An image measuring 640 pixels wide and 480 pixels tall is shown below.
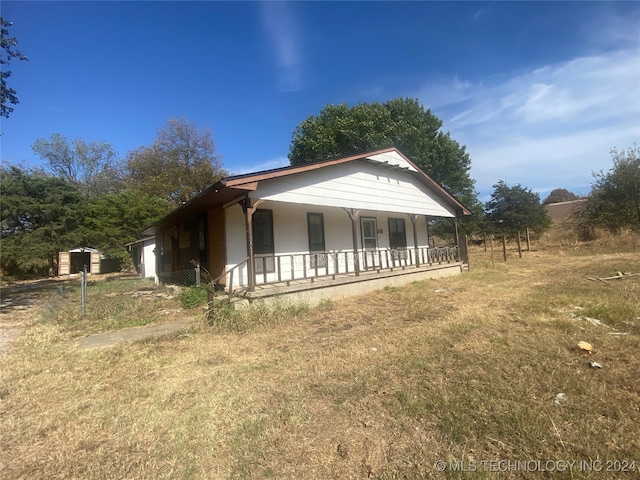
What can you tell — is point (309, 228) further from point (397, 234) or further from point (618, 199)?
point (618, 199)

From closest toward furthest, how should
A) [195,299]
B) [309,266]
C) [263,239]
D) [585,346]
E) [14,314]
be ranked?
1. [585,346]
2. [195,299]
3. [14,314]
4. [263,239]
5. [309,266]

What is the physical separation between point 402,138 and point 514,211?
8.79 meters

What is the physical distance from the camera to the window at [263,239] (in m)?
9.03

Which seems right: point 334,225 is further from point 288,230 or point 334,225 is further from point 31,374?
point 31,374

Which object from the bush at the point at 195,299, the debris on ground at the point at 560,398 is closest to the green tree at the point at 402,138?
the bush at the point at 195,299

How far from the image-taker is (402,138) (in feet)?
72.2

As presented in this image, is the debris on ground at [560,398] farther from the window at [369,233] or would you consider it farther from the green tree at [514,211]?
the green tree at [514,211]

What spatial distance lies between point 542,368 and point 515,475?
6.11 ft

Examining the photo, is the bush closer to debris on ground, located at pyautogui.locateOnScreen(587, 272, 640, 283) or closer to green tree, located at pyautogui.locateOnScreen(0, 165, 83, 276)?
debris on ground, located at pyautogui.locateOnScreen(587, 272, 640, 283)

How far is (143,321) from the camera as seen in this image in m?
7.12

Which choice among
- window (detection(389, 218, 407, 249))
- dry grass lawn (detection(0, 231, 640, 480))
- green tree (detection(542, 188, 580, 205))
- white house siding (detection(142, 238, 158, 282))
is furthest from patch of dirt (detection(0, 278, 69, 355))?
green tree (detection(542, 188, 580, 205))

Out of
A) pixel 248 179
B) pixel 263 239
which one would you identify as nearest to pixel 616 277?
pixel 263 239

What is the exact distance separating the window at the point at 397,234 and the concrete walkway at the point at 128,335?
9.01 m

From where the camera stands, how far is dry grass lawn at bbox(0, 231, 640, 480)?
2352mm
